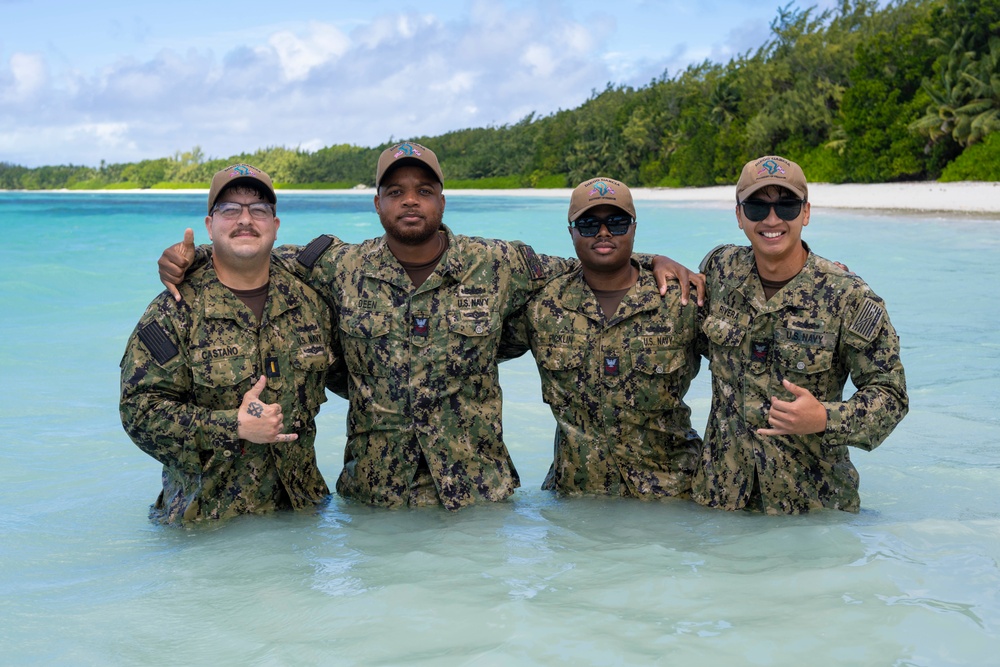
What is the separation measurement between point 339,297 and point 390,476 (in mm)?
860

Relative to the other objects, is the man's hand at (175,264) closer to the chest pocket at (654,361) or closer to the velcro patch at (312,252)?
the velcro patch at (312,252)

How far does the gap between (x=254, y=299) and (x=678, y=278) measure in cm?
193

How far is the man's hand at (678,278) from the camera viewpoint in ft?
13.7

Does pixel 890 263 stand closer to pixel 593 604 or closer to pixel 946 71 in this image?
pixel 593 604

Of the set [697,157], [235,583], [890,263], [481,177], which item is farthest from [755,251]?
[481,177]

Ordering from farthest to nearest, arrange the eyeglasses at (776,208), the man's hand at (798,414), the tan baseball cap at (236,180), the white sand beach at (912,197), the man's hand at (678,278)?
the white sand beach at (912,197), the man's hand at (678,278), the tan baseball cap at (236,180), the eyeglasses at (776,208), the man's hand at (798,414)

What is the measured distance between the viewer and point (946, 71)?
3334 centimetres

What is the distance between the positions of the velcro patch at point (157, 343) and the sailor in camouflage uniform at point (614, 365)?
1571 mm

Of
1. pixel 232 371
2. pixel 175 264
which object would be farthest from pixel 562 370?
pixel 175 264

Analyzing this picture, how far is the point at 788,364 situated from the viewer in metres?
3.84

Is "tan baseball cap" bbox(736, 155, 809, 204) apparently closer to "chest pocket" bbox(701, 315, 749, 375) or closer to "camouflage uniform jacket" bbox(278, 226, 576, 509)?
"chest pocket" bbox(701, 315, 749, 375)

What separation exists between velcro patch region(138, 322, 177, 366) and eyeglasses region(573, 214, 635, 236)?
184cm

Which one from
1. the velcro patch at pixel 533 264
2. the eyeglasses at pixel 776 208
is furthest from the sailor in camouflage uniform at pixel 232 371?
the eyeglasses at pixel 776 208

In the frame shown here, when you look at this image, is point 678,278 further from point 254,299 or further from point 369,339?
point 254,299
